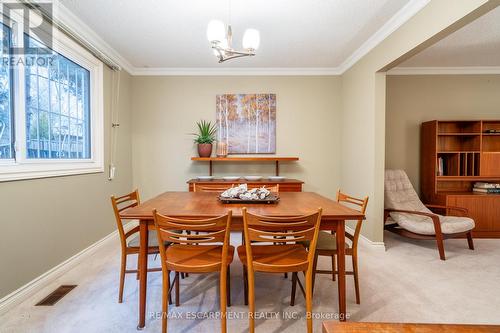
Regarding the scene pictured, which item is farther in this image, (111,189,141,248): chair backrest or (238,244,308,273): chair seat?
(111,189,141,248): chair backrest

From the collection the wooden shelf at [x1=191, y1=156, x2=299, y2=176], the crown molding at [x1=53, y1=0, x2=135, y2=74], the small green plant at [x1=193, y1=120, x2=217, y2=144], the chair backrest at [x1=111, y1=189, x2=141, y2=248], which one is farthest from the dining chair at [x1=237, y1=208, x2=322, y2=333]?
the crown molding at [x1=53, y1=0, x2=135, y2=74]

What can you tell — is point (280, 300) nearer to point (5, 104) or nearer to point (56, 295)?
point (56, 295)

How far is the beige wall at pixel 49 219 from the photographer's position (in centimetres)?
185

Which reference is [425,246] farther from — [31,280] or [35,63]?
[35,63]

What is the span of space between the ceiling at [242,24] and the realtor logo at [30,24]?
0.23m

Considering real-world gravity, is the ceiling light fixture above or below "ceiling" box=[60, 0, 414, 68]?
below

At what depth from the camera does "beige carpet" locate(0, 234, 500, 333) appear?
1690 millimetres

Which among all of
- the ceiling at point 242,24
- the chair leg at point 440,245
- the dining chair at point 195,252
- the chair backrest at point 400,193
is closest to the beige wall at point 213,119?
the ceiling at point 242,24

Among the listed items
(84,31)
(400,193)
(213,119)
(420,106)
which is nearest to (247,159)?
(213,119)

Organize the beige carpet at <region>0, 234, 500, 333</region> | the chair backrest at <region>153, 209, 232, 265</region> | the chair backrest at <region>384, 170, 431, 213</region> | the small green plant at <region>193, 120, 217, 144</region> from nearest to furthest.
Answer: the chair backrest at <region>153, 209, 232, 265</region> < the beige carpet at <region>0, 234, 500, 333</region> < the chair backrest at <region>384, 170, 431, 213</region> < the small green plant at <region>193, 120, 217, 144</region>

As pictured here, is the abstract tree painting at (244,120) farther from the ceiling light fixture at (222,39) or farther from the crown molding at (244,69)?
the ceiling light fixture at (222,39)

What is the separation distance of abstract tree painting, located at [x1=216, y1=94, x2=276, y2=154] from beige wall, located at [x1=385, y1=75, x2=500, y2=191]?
6.35 ft

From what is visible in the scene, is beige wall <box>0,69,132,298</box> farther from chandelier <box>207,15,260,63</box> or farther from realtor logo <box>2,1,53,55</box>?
chandelier <box>207,15,260,63</box>

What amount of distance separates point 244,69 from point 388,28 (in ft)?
6.62
